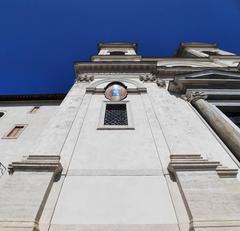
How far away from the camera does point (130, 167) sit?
722 cm

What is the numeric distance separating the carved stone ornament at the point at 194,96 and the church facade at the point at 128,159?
7 cm

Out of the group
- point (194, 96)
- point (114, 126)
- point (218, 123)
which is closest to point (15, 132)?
point (114, 126)

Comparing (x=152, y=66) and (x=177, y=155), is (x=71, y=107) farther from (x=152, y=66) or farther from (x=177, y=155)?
(x=152, y=66)

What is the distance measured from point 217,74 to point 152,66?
461 centimetres

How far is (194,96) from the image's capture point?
12594mm

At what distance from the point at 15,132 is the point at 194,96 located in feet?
32.6

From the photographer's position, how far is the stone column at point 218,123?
858 centimetres

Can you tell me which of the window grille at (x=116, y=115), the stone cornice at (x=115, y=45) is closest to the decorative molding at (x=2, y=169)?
the window grille at (x=116, y=115)

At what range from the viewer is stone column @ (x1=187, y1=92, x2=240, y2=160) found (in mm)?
8578

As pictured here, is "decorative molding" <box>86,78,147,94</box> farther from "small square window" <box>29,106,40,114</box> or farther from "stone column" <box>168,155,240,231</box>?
"stone column" <box>168,155,240,231</box>

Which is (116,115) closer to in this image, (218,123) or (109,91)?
(109,91)

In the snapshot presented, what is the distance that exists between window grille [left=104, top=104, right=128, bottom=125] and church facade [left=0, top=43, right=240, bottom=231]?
5 cm

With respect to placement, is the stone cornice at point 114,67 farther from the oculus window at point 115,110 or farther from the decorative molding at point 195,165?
the decorative molding at point 195,165

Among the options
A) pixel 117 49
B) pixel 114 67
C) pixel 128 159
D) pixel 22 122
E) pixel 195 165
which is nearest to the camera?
pixel 195 165
